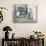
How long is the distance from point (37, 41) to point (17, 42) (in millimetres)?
488

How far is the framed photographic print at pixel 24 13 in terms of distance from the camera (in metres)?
4.03

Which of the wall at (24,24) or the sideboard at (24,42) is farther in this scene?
the wall at (24,24)

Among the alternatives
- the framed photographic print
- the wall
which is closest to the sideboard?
the wall

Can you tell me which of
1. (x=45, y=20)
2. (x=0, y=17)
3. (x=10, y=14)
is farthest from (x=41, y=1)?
(x=0, y=17)

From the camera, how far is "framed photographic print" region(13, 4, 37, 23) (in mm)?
4027

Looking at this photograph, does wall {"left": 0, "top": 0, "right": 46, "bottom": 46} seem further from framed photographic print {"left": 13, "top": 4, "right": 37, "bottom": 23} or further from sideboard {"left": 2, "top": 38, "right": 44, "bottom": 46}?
sideboard {"left": 2, "top": 38, "right": 44, "bottom": 46}

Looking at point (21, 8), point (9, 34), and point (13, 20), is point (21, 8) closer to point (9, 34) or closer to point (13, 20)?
point (13, 20)

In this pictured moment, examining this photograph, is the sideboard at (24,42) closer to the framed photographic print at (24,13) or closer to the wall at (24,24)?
the wall at (24,24)

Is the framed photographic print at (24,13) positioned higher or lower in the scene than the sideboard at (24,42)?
higher

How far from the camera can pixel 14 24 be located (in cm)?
405

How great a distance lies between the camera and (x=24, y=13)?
13.3 ft

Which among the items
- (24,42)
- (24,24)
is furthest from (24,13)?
(24,42)

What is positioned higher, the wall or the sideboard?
the wall

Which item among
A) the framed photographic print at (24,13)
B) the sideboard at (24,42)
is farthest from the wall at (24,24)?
the sideboard at (24,42)
